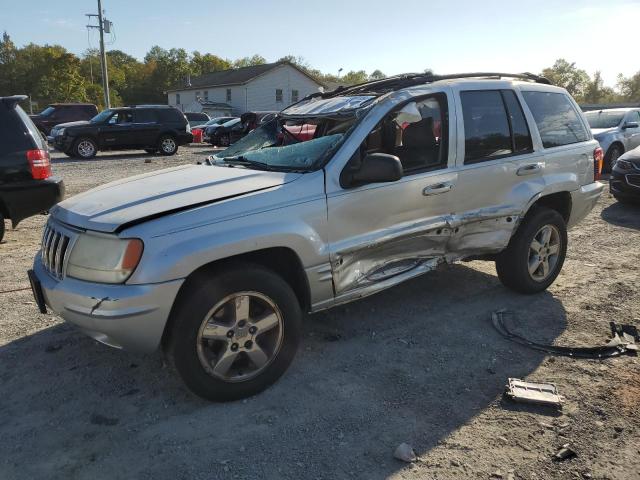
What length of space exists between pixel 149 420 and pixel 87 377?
74 cm

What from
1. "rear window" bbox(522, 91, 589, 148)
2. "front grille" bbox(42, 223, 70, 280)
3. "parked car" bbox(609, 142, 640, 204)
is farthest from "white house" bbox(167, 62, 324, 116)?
"front grille" bbox(42, 223, 70, 280)

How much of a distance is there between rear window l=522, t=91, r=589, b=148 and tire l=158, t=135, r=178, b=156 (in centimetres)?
1661

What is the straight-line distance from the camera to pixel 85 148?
17.9m

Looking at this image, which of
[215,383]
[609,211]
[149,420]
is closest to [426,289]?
[215,383]

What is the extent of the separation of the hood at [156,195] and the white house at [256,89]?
47.3 meters

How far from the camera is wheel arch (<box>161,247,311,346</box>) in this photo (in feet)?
9.51

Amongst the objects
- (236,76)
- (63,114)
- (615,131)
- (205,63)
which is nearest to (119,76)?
(205,63)

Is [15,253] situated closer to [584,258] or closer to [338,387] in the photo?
[338,387]

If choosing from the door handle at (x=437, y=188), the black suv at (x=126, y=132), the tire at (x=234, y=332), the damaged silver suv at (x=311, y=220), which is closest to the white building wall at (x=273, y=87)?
the black suv at (x=126, y=132)

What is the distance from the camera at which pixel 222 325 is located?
9.77 ft

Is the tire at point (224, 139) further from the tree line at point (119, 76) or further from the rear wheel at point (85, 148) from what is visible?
the tree line at point (119, 76)

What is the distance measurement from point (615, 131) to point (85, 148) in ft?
53.8

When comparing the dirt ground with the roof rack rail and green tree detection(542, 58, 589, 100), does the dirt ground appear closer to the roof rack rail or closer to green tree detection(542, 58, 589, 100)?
the roof rack rail

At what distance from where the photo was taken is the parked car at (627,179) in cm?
848
